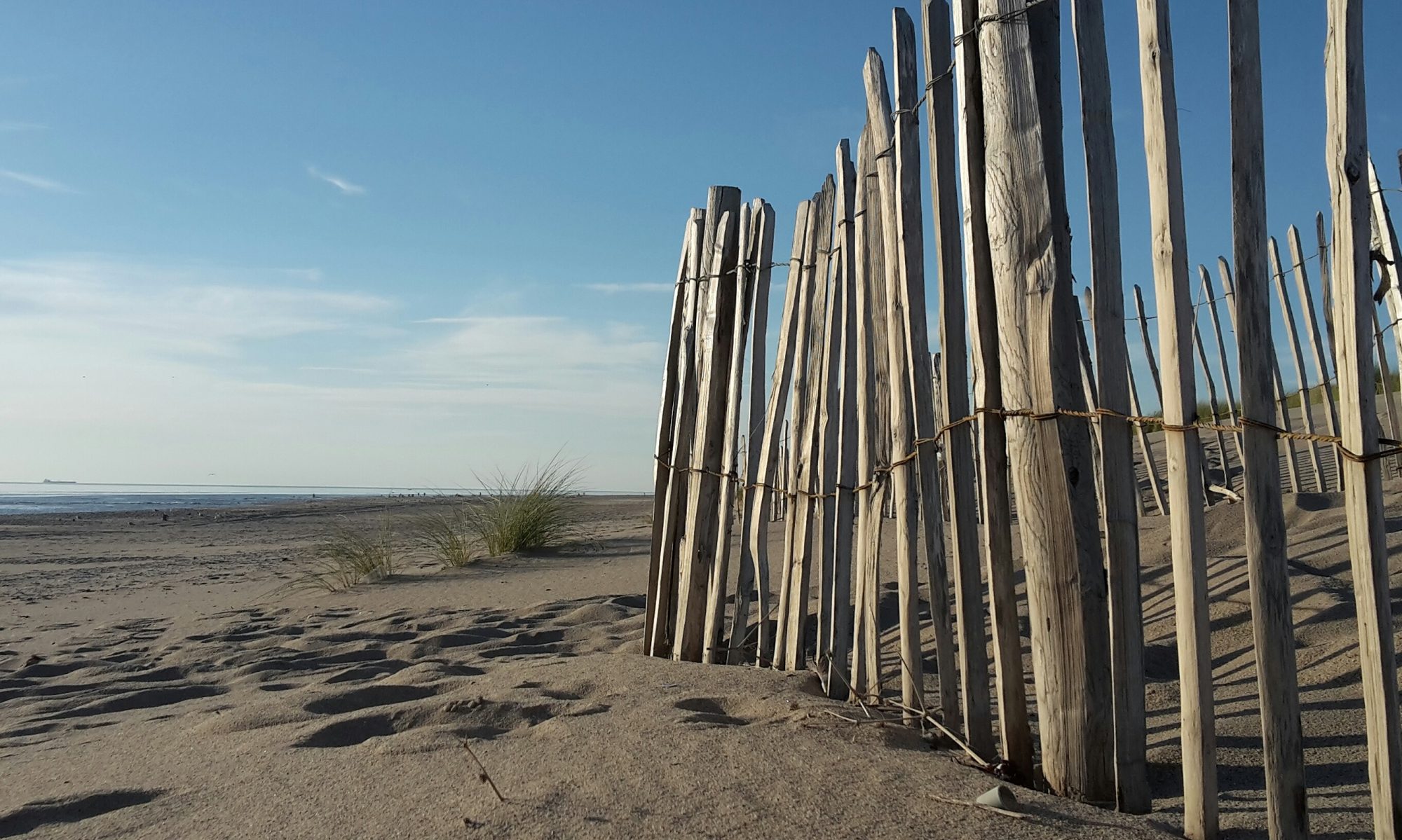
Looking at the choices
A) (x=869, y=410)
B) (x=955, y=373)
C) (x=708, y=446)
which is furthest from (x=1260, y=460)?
(x=708, y=446)

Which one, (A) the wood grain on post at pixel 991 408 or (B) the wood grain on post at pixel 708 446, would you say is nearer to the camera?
(A) the wood grain on post at pixel 991 408

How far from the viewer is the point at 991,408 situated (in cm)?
203

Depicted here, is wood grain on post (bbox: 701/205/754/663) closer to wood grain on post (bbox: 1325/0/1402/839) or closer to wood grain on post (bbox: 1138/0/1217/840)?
wood grain on post (bbox: 1138/0/1217/840)

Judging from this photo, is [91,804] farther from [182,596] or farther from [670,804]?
[182,596]

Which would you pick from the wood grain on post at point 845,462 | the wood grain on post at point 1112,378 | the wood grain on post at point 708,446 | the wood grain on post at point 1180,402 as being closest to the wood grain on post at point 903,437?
the wood grain on post at point 845,462

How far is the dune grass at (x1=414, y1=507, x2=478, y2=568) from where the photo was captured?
7.67 meters

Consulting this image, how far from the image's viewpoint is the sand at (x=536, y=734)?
184cm

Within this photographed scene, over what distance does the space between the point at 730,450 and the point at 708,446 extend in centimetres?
8

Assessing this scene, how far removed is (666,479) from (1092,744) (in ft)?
7.64

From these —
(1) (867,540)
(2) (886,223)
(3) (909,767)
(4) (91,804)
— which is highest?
(2) (886,223)

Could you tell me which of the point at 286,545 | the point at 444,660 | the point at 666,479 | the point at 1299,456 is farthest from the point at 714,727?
the point at 286,545

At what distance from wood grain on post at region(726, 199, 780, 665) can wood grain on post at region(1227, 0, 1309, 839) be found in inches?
73.8

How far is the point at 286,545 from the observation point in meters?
11.7

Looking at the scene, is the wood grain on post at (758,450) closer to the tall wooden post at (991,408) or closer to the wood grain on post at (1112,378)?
the tall wooden post at (991,408)
